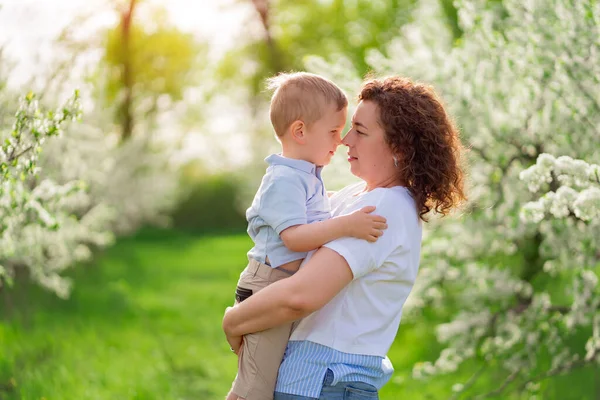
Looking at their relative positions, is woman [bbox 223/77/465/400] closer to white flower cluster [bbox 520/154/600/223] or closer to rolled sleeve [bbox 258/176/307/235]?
rolled sleeve [bbox 258/176/307/235]

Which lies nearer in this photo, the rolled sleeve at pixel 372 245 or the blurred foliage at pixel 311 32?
the rolled sleeve at pixel 372 245

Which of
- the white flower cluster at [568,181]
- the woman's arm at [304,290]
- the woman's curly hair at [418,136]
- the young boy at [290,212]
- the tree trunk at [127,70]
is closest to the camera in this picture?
the woman's arm at [304,290]

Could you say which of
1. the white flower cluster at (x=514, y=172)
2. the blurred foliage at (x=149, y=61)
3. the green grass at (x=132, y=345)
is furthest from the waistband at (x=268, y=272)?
the blurred foliage at (x=149, y=61)

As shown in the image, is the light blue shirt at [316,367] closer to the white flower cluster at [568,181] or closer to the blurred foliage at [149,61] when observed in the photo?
the white flower cluster at [568,181]

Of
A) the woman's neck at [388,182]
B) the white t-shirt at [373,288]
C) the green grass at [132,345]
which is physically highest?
the woman's neck at [388,182]

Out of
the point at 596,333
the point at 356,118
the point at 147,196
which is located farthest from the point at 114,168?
the point at 356,118

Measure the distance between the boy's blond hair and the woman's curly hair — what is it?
0.41ft

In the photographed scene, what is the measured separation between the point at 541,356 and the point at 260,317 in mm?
4488

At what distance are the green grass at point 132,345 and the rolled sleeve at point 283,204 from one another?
10.8 feet

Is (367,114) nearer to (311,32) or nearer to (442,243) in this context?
(442,243)

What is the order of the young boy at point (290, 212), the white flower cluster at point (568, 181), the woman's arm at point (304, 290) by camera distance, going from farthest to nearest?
the white flower cluster at point (568, 181)
the young boy at point (290, 212)
the woman's arm at point (304, 290)

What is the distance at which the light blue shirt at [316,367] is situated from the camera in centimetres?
247

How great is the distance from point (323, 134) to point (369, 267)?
0.56m

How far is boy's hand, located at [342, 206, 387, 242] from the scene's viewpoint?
2.45 metres
